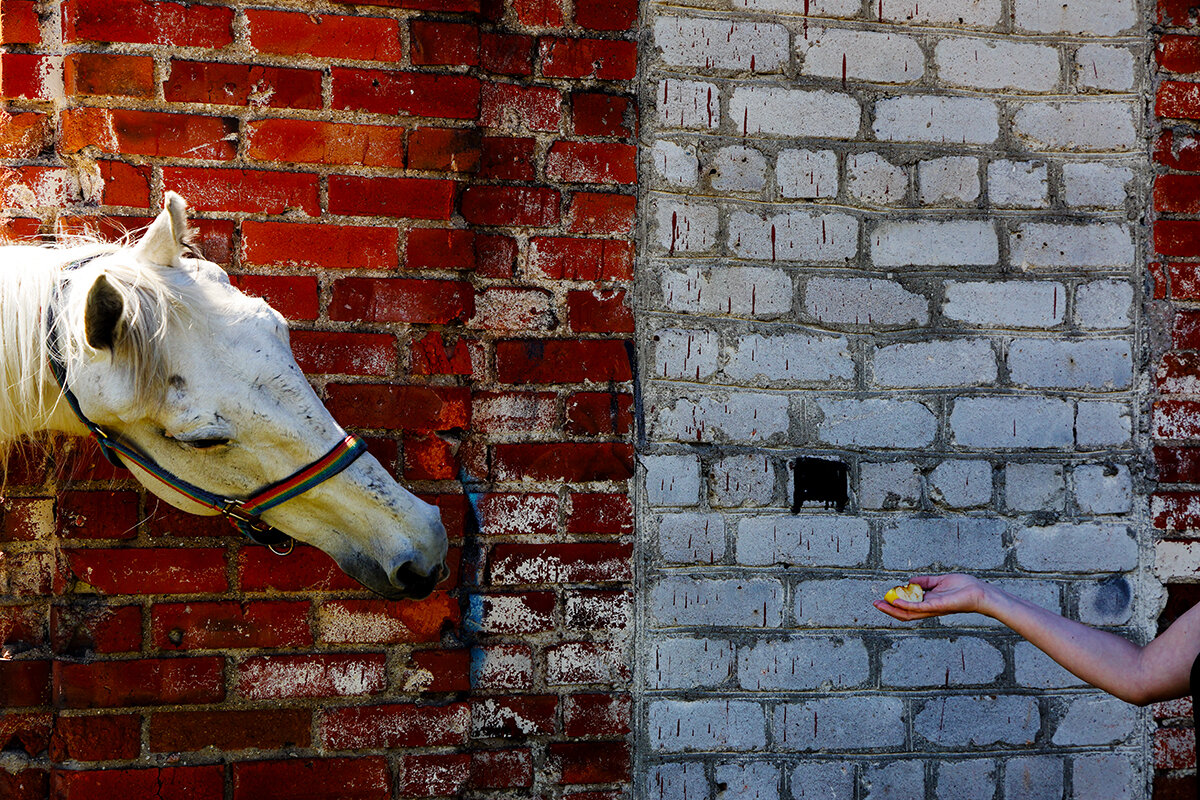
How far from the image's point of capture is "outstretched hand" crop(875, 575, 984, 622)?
1466 millimetres

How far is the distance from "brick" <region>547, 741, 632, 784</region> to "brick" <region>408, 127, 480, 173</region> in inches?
53.7

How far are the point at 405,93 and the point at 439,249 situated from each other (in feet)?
1.11

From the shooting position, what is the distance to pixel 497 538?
6.30 feet

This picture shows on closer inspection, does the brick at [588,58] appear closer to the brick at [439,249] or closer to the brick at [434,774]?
the brick at [439,249]

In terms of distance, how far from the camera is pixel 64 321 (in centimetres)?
133

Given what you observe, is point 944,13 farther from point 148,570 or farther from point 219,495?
point 148,570

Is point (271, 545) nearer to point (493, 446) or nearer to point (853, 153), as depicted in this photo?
point (493, 446)

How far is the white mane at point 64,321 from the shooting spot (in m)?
1.31

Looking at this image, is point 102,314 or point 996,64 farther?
point 996,64

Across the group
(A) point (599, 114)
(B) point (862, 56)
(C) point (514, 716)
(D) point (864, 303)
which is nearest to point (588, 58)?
(A) point (599, 114)

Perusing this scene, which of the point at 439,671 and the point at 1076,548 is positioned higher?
the point at 1076,548

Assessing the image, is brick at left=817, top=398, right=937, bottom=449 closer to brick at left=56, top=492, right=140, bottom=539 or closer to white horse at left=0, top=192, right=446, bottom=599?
white horse at left=0, top=192, right=446, bottom=599

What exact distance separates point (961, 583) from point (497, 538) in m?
1.01

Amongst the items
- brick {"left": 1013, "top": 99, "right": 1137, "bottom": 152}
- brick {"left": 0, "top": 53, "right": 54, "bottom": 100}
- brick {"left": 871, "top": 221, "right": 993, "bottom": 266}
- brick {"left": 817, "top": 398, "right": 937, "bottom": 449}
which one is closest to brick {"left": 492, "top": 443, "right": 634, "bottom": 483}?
brick {"left": 817, "top": 398, "right": 937, "bottom": 449}
